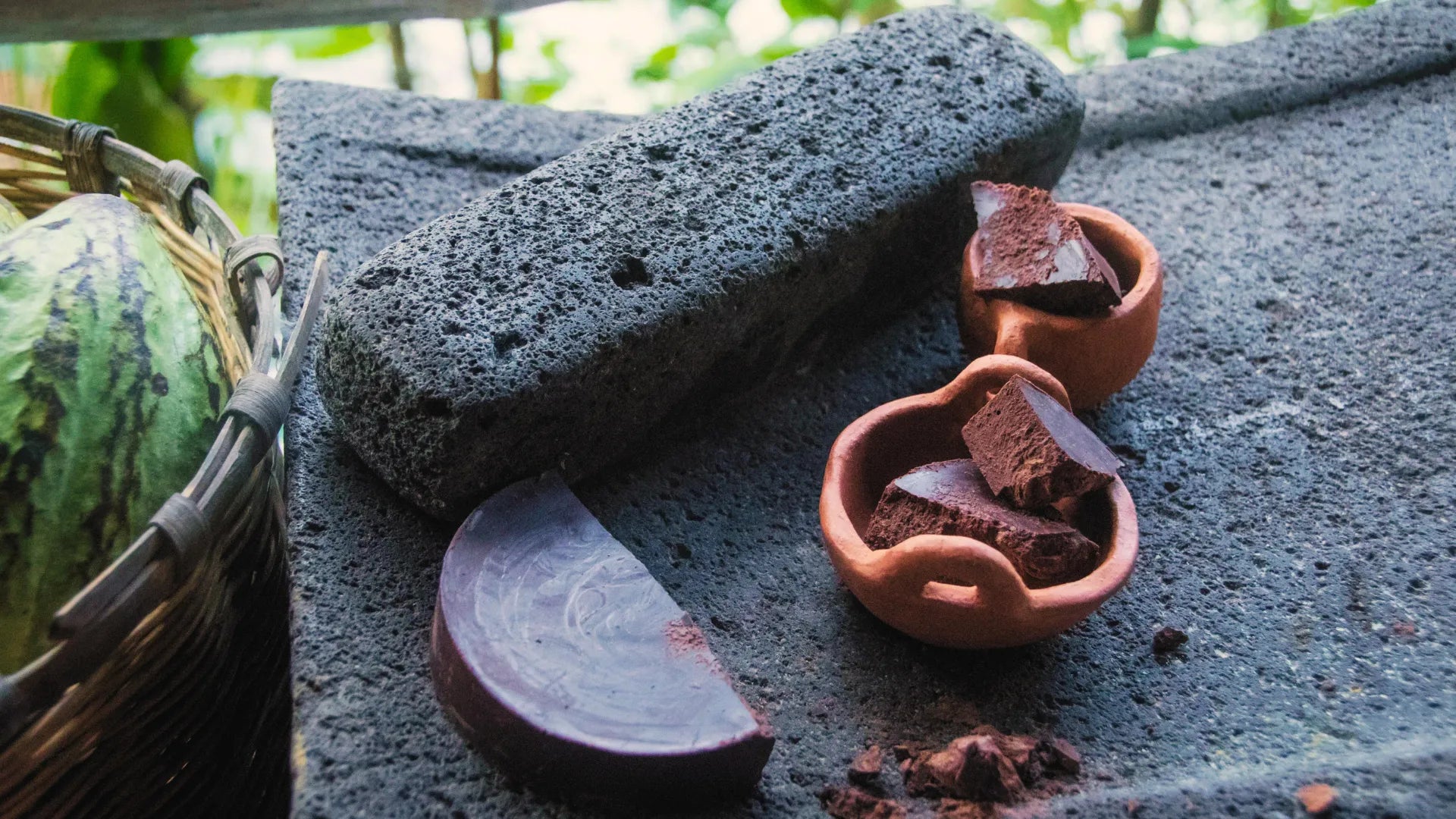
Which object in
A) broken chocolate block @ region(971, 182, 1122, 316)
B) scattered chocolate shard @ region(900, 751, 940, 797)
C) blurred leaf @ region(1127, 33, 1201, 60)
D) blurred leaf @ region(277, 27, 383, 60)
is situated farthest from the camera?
blurred leaf @ region(277, 27, 383, 60)

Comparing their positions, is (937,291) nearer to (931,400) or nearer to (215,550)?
(931,400)

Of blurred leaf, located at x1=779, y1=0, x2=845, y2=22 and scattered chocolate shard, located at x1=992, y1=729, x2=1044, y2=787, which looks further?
blurred leaf, located at x1=779, y1=0, x2=845, y2=22

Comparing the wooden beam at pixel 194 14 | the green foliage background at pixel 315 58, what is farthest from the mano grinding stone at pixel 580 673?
the green foliage background at pixel 315 58

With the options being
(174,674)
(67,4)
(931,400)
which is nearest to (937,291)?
(931,400)

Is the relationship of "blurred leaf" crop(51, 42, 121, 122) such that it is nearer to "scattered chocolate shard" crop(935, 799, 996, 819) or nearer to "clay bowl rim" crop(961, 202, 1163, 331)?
"clay bowl rim" crop(961, 202, 1163, 331)

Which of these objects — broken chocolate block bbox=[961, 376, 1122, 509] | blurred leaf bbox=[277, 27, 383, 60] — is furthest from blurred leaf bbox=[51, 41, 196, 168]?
broken chocolate block bbox=[961, 376, 1122, 509]
